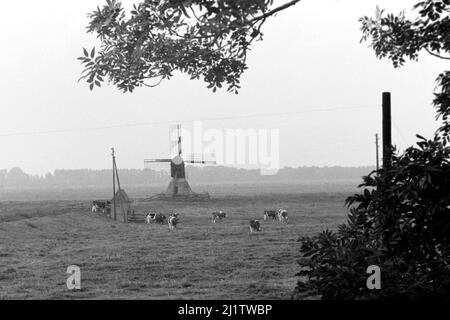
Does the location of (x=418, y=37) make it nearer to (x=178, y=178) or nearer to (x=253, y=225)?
(x=253, y=225)

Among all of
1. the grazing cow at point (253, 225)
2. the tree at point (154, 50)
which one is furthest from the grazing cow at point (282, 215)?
the tree at point (154, 50)

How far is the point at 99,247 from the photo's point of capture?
1054 inches

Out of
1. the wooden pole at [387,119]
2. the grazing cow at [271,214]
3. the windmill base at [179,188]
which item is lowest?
the grazing cow at [271,214]

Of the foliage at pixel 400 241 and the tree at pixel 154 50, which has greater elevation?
the tree at pixel 154 50

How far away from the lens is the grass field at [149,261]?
621 inches

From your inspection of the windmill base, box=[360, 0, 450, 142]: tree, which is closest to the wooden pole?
box=[360, 0, 450, 142]: tree

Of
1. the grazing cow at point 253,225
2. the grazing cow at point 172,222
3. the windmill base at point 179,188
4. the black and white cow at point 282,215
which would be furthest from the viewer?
the windmill base at point 179,188

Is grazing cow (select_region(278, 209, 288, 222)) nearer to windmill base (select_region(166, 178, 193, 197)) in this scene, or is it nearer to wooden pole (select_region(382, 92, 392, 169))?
windmill base (select_region(166, 178, 193, 197))

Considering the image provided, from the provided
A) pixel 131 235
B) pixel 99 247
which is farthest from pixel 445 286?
Result: pixel 131 235

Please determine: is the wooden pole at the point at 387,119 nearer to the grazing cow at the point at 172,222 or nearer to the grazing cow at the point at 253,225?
the grazing cow at the point at 253,225

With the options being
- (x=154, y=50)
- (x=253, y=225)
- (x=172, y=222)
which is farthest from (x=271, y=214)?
(x=154, y=50)

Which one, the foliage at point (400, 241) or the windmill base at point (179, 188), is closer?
the foliage at point (400, 241)
